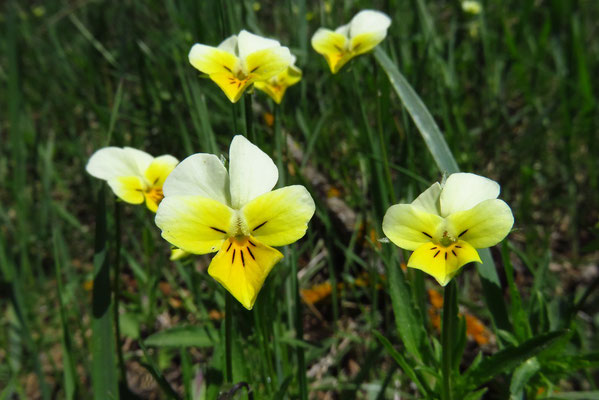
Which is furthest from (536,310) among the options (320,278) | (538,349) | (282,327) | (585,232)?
(585,232)

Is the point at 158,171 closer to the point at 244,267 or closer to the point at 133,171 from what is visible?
the point at 133,171

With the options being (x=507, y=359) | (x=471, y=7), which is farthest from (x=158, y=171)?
(x=471, y=7)

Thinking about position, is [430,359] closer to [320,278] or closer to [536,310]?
[536,310]

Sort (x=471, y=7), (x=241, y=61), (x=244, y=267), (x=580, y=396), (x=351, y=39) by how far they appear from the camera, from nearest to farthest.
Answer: (x=244, y=267) < (x=241, y=61) < (x=580, y=396) < (x=351, y=39) < (x=471, y=7)

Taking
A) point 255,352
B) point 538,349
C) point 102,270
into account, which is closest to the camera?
point 538,349

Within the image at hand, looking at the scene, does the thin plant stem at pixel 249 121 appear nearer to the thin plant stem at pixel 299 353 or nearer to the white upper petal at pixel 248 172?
the white upper petal at pixel 248 172

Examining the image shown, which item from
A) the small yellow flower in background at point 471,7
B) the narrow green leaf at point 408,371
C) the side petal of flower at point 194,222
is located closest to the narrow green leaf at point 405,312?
the narrow green leaf at point 408,371

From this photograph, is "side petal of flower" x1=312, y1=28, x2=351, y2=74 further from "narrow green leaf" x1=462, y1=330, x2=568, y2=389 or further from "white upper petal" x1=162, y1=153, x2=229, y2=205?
"narrow green leaf" x1=462, y1=330, x2=568, y2=389
